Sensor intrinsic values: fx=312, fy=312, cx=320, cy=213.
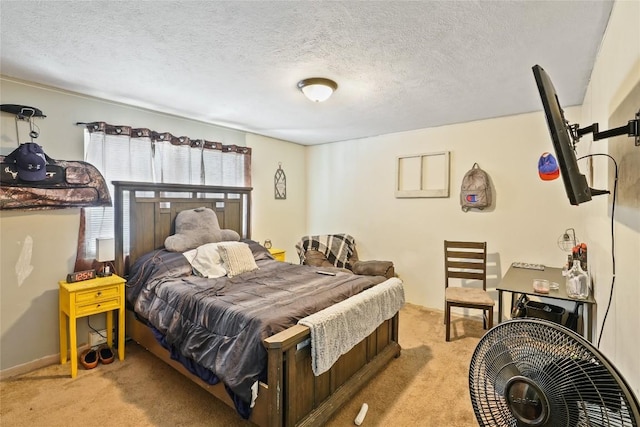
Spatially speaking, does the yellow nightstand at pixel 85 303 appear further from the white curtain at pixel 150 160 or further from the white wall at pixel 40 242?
the white curtain at pixel 150 160

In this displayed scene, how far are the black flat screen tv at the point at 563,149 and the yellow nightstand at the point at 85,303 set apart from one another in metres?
3.05

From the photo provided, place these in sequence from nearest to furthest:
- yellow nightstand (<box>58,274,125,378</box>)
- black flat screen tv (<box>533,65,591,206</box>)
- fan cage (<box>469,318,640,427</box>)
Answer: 1. fan cage (<box>469,318,640,427</box>)
2. black flat screen tv (<box>533,65,591,206</box>)
3. yellow nightstand (<box>58,274,125,378</box>)

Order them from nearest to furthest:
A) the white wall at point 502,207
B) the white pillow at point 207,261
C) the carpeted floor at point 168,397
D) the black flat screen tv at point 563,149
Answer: the black flat screen tv at point 563,149 → the white wall at point 502,207 → the carpeted floor at point 168,397 → the white pillow at point 207,261

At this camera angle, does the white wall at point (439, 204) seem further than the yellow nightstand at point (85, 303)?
Yes

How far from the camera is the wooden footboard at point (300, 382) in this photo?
65.0 inches

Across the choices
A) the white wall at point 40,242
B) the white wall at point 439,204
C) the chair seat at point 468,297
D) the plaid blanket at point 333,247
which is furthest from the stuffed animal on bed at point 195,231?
the chair seat at point 468,297

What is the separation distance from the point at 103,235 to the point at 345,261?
278 centimetres

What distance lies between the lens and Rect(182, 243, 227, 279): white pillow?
9.21 ft

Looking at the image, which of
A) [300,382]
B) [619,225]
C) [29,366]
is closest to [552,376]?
[619,225]

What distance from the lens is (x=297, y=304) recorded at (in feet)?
6.86

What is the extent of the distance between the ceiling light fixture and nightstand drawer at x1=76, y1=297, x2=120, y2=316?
7.71 ft

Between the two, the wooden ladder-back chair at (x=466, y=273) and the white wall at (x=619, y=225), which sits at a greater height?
the white wall at (x=619, y=225)

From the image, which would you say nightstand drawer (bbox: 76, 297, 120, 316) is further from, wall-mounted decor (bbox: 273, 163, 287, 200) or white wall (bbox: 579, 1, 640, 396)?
white wall (bbox: 579, 1, 640, 396)

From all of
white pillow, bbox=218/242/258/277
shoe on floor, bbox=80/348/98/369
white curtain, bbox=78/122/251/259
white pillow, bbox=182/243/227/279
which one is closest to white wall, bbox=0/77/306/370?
white curtain, bbox=78/122/251/259
